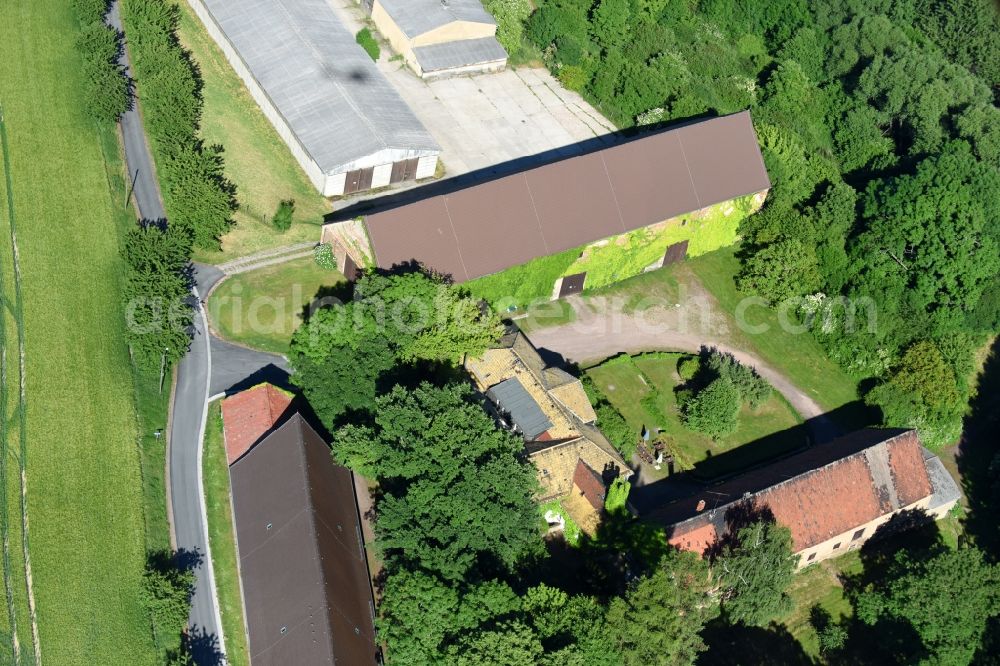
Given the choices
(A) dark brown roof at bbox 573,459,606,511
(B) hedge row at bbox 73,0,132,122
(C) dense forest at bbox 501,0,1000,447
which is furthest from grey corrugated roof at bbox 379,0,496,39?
(A) dark brown roof at bbox 573,459,606,511

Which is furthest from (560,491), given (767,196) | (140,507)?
(767,196)

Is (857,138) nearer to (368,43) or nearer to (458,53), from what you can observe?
(458,53)

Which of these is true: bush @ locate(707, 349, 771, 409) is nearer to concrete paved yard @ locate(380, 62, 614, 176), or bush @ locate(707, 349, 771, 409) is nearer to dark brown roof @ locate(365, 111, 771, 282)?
dark brown roof @ locate(365, 111, 771, 282)

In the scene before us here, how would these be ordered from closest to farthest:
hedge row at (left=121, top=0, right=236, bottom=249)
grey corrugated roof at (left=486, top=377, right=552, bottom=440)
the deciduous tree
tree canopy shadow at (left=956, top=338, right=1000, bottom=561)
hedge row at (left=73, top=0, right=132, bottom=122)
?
1. the deciduous tree
2. grey corrugated roof at (left=486, top=377, right=552, bottom=440)
3. hedge row at (left=121, top=0, right=236, bottom=249)
4. tree canopy shadow at (left=956, top=338, right=1000, bottom=561)
5. hedge row at (left=73, top=0, right=132, bottom=122)

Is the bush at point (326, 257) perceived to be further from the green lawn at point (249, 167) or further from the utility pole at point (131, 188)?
the utility pole at point (131, 188)

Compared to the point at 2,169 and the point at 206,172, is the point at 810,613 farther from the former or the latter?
the point at 2,169

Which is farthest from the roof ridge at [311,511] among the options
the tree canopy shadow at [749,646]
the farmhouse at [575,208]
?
the tree canopy shadow at [749,646]
